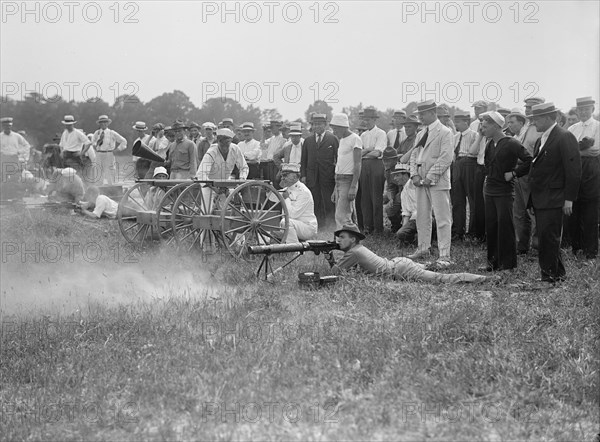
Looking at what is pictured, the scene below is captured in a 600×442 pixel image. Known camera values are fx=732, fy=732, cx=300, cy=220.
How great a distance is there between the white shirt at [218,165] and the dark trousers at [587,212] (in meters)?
4.87

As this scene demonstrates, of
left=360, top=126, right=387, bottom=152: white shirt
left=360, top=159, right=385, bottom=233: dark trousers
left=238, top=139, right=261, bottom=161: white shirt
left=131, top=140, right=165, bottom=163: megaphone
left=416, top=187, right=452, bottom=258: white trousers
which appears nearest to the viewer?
left=416, top=187, right=452, bottom=258: white trousers

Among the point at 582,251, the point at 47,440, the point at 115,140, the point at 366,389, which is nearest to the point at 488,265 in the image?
the point at 582,251

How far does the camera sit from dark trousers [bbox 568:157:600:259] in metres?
9.22

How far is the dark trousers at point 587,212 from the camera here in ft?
30.2

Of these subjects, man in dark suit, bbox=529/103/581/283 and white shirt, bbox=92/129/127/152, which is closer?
man in dark suit, bbox=529/103/581/283

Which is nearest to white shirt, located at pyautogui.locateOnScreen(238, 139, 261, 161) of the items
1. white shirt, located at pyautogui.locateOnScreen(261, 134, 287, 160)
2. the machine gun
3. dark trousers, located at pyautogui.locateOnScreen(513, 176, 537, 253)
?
white shirt, located at pyautogui.locateOnScreen(261, 134, 287, 160)

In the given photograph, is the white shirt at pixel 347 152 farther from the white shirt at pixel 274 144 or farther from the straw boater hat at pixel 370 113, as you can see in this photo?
the white shirt at pixel 274 144

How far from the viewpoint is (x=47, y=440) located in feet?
16.3

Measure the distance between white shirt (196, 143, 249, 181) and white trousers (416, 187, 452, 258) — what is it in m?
2.94

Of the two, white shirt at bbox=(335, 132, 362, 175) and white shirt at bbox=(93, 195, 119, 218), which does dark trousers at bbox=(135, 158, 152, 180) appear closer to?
white shirt at bbox=(93, 195, 119, 218)

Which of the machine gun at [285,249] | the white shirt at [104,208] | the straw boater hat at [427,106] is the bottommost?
the white shirt at [104,208]

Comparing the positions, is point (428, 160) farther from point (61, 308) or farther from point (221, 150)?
point (61, 308)

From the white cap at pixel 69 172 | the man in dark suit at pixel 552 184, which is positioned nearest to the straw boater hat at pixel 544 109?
the man in dark suit at pixel 552 184

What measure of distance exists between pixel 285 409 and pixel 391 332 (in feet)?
4.81
